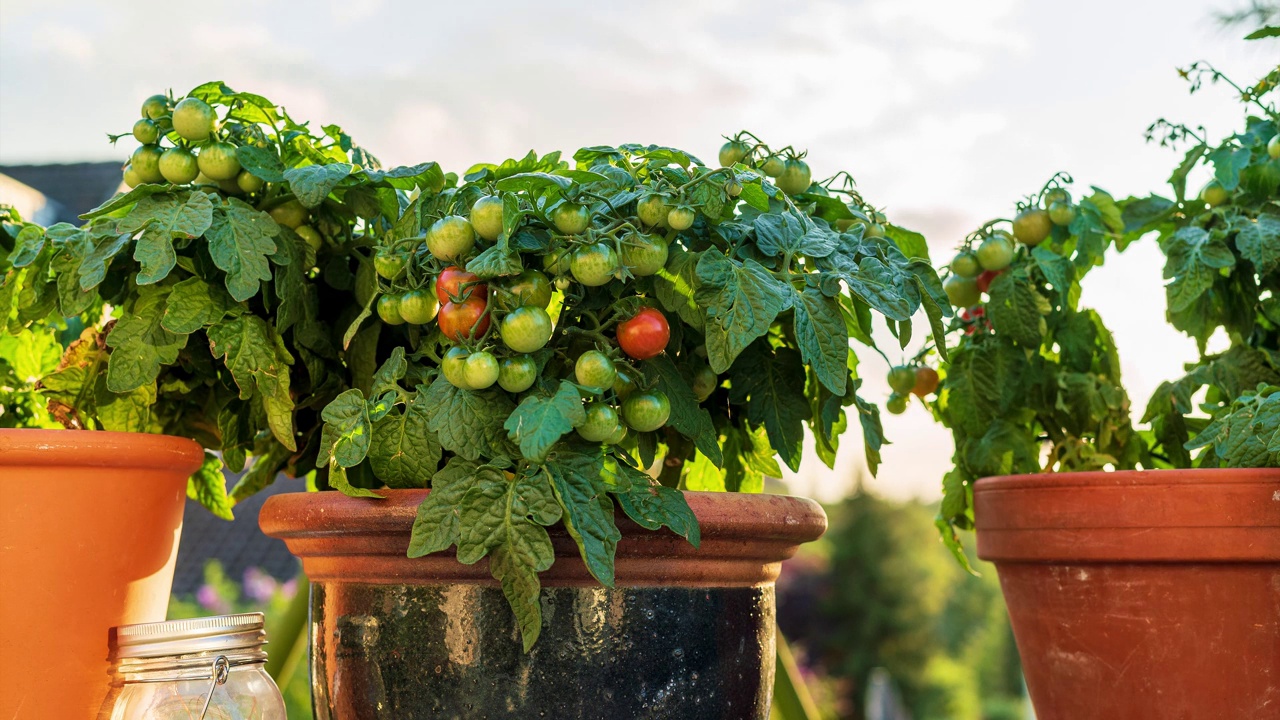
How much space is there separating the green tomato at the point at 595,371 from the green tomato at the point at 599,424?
2 centimetres

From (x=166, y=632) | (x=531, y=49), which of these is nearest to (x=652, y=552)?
(x=166, y=632)

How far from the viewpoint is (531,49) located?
7.80ft

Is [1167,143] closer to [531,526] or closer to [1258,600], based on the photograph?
[1258,600]

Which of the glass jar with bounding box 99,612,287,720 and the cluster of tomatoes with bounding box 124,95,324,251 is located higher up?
the cluster of tomatoes with bounding box 124,95,324,251

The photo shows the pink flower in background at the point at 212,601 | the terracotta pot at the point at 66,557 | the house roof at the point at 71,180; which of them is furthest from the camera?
the house roof at the point at 71,180

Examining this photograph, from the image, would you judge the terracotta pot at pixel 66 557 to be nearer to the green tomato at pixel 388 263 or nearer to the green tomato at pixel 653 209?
the green tomato at pixel 388 263

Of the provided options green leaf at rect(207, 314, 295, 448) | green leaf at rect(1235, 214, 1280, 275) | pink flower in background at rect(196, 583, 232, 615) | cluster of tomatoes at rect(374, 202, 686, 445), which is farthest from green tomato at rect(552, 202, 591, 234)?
pink flower in background at rect(196, 583, 232, 615)

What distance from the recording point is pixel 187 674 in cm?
91

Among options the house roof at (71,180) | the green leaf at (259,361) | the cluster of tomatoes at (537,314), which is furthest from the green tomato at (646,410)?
the house roof at (71,180)

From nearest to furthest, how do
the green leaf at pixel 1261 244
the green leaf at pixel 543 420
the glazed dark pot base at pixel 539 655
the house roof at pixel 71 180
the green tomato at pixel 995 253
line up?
the green leaf at pixel 543 420 < the glazed dark pot base at pixel 539 655 < the green leaf at pixel 1261 244 < the green tomato at pixel 995 253 < the house roof at pixel 71 180

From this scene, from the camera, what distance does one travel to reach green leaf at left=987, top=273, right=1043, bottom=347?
1188 millimetres

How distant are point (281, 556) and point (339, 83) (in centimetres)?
431

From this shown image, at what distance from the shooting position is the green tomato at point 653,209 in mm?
832

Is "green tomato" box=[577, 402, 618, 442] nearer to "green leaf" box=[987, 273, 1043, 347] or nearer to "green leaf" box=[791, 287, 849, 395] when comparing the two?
"green leaf" box=[791, 287, 849, 395]
